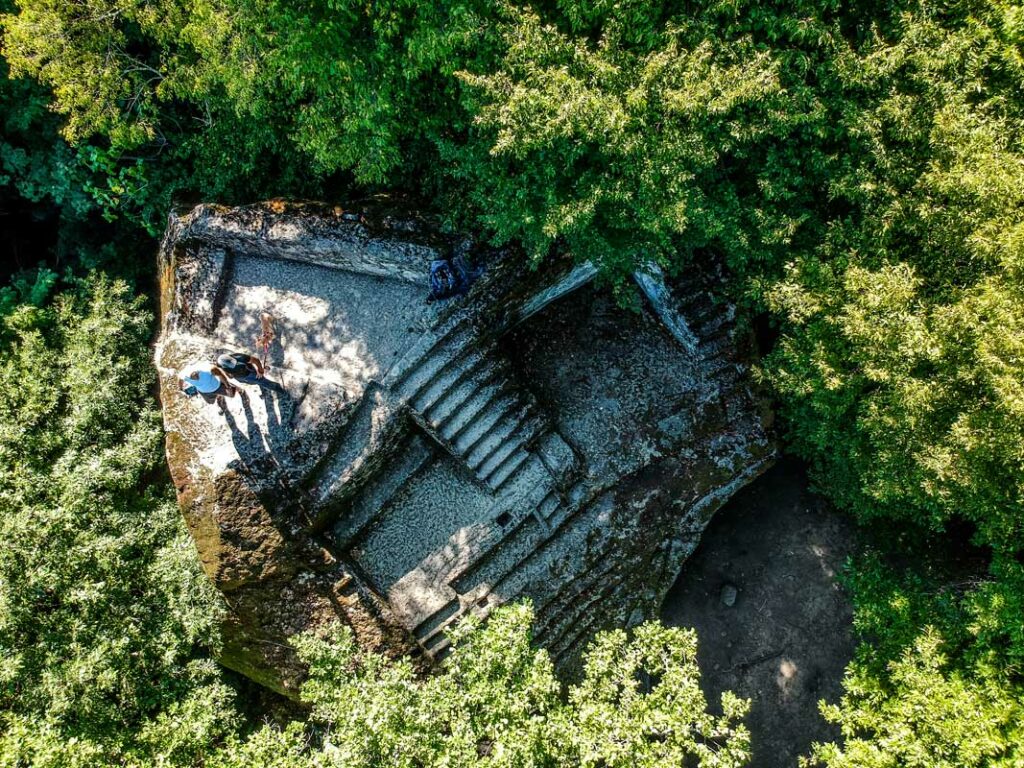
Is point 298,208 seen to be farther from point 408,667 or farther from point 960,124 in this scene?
point 960,124

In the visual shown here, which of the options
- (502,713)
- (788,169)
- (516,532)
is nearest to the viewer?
(502,713)

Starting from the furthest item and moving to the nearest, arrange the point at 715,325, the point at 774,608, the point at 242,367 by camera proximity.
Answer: the point at 774,608 → the point at 715,325 → the point at 242,367

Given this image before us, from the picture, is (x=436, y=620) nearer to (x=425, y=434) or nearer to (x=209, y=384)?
(x=425, y=434)

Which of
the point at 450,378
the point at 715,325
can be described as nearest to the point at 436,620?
the point at 450,378

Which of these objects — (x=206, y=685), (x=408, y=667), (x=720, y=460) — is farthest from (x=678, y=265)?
(x=206, y=685)

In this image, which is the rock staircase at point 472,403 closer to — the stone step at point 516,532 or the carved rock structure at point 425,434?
the carved rock structure at point 425,434
